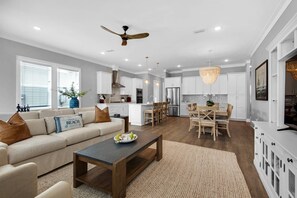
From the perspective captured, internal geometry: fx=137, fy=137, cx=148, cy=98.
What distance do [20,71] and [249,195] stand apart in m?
5.64

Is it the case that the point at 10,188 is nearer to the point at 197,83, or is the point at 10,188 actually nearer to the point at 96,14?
the point at 96,14

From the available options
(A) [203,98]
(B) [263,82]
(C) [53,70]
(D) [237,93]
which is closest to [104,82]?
(C) [53,70]

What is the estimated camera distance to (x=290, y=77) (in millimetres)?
1827

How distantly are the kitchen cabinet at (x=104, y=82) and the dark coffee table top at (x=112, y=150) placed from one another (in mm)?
4330

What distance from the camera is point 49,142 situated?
2.22 metres

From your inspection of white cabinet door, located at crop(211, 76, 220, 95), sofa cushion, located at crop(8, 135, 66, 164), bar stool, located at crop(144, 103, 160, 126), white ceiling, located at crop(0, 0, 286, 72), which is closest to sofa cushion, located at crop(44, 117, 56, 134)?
sofa cushion, located at crop(8, 135, 66, 164)

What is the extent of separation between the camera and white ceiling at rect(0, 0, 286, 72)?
2.42 metres

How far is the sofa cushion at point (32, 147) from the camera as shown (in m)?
1.83

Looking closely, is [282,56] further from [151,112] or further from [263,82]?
[151,112]

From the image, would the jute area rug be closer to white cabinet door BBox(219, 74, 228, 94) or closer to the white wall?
the white wall

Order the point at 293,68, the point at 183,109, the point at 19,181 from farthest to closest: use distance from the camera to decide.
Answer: the point at 183,109
the point at 293,68
the point at 19,181

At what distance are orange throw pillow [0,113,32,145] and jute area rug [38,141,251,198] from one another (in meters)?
0.74

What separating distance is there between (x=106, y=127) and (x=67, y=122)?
827 millimetres

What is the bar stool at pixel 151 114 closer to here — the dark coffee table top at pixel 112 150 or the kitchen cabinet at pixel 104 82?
the kitchen cabinet at pixel 104 82
